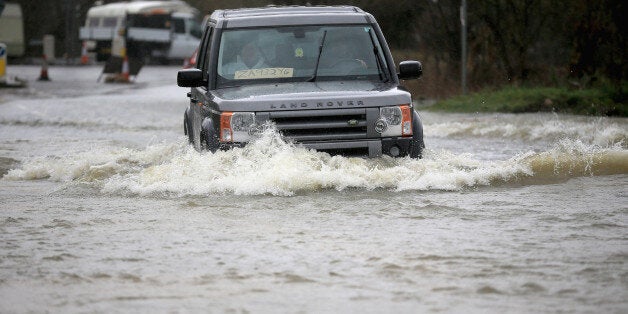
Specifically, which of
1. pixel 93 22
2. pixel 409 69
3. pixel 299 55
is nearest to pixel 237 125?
pixel 299 55

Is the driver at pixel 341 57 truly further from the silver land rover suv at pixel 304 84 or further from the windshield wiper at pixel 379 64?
the windshield wiper at pixel 379 64

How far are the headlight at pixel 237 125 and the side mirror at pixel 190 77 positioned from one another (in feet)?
3.48

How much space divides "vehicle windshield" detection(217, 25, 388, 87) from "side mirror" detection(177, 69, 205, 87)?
18 cm

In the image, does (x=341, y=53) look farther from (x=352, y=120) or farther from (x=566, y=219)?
(x=566, y=219)

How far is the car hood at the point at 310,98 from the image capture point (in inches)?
428

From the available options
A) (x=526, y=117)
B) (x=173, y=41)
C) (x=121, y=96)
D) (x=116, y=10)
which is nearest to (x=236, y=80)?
(x=526, y=117)

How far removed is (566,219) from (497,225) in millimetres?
582

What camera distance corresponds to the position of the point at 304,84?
1156cm

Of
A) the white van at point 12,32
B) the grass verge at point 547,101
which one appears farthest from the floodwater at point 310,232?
the white van at point 12,32

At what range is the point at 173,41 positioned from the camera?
55250 mm

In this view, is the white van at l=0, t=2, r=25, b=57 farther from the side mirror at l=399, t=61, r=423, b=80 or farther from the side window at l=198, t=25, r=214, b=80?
the side mirror at l=399, t=61, r=423, b=80

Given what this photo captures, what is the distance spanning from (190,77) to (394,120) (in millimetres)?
1947

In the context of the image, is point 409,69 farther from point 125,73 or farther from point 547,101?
point 125,73

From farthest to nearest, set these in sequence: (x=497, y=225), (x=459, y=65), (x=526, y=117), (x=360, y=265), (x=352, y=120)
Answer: (x=459, y=65) < (x=526, y=117) < (x=352, y=120) < (x=497, y=225) < (x=360, y=265)
